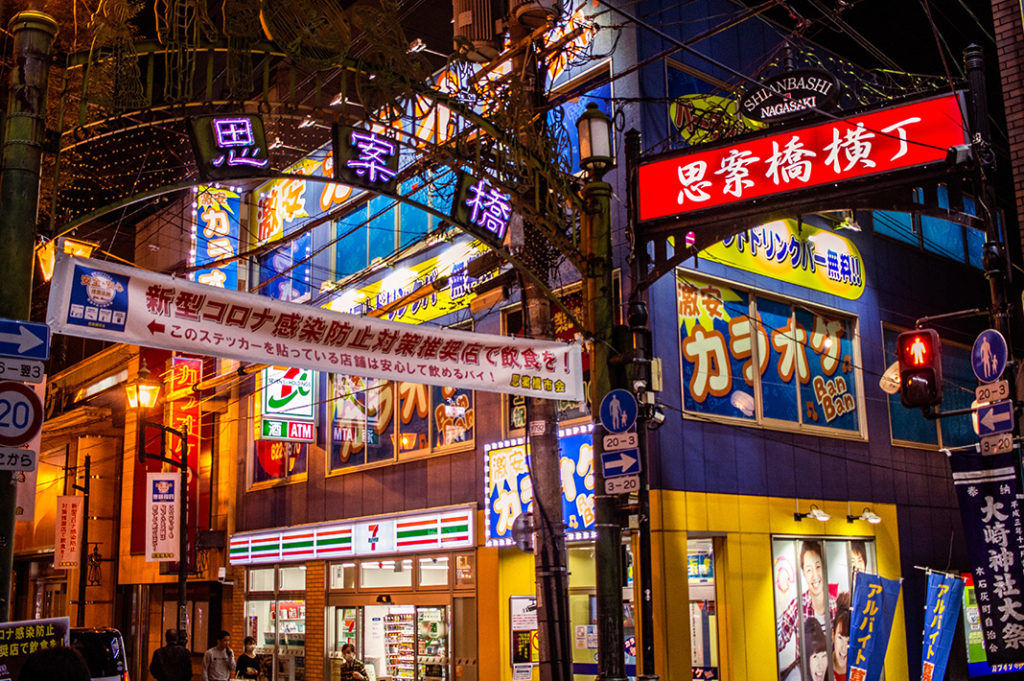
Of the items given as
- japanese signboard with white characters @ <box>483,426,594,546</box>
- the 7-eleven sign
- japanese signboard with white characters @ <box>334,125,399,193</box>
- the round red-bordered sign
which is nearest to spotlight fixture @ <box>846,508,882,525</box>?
japanese signboard with white characters @ <box>483,426,594,546</box>

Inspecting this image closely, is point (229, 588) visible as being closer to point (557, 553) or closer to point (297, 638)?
point (297, 638)

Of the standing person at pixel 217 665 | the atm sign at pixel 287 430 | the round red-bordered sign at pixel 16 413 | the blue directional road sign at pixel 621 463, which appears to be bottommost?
the standing person at pixel 217 665

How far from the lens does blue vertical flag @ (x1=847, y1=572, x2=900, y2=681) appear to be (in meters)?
15.1

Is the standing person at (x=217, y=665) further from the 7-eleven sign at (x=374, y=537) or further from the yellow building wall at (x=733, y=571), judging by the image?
the yellow building wall at (x=733, y=571)

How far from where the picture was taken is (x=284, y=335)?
9.58 meters

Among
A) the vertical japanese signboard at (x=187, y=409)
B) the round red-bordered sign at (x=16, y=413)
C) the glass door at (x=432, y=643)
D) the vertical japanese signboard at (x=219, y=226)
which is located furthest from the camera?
the vertical japanese signboard at (x=187, y=409)

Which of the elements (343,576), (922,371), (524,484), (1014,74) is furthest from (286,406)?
(1014,74)

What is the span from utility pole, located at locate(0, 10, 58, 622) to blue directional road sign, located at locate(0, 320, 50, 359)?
0.29 meters

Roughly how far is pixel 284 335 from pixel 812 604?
14.0m

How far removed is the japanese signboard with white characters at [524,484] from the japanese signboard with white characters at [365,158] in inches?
311

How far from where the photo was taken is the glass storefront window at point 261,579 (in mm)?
26188

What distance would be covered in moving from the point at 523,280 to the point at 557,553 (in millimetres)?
3791

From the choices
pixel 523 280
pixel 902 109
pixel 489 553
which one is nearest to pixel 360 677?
pixel 489 553

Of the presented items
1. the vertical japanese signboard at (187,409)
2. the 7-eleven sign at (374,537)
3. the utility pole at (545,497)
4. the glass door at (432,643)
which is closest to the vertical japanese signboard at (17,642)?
the utility pole at (545,497)
